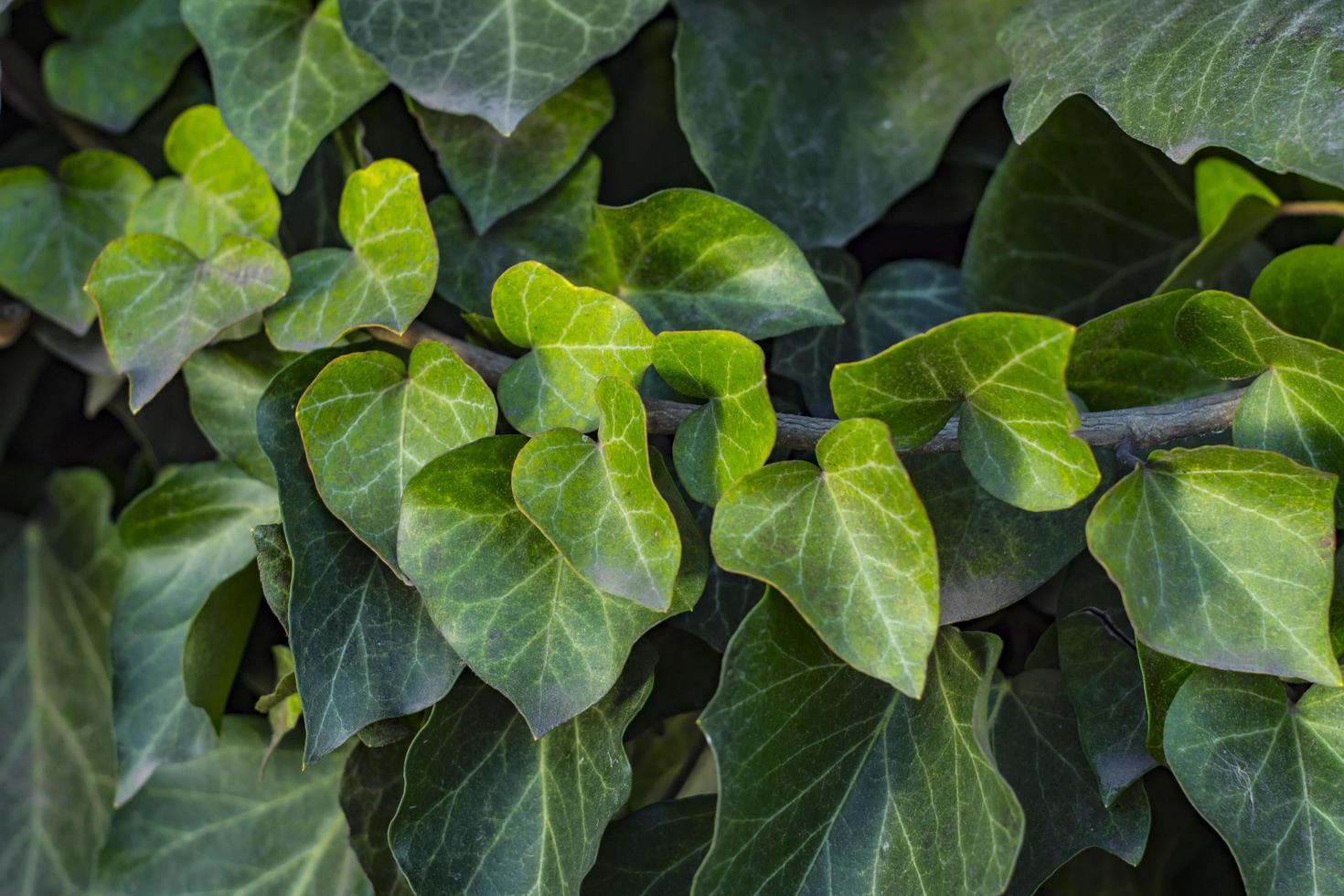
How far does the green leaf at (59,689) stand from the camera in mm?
711

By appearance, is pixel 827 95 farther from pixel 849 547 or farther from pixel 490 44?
pixel 849 547

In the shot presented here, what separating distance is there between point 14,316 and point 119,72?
0.16 m

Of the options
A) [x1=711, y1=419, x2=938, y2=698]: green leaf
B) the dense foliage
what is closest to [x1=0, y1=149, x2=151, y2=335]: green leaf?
the dense foliage

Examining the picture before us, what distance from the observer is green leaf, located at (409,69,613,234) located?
22.4 inches

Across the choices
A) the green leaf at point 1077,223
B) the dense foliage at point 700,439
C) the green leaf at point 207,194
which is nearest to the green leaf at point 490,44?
the dense foliage at point 700,439

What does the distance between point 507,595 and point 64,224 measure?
393mm

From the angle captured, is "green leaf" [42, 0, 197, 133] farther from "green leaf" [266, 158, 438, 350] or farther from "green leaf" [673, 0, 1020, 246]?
"green leaf" [673, 0, 1020, 246]

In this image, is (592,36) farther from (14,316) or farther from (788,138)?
(14,316)

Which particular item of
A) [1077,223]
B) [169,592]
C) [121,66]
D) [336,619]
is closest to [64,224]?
[121,66]

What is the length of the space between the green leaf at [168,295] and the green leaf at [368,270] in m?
0.02

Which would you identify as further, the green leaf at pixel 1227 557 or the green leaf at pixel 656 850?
the green leaf at pixel 656 850

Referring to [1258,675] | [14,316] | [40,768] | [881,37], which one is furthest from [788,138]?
[40,768]

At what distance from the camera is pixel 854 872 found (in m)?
0.44

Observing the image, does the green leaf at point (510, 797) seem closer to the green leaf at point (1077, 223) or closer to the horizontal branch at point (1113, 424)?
the horizontal branch at point (1113, 424)
